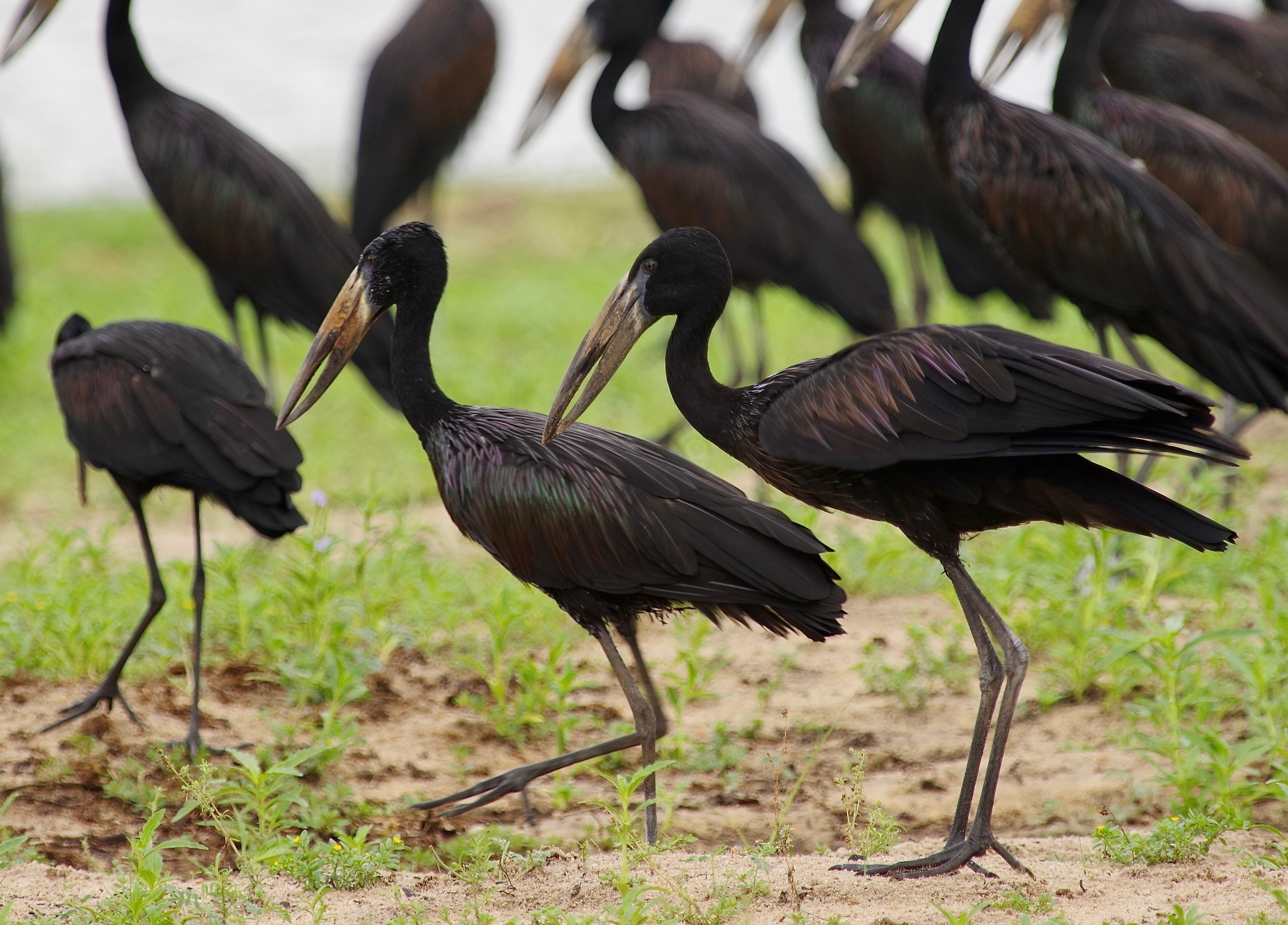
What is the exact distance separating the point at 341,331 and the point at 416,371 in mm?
323

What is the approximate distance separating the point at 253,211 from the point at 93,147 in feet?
44.2

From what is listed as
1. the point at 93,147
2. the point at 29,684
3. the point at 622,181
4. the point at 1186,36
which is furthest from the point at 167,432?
the point at 93,147

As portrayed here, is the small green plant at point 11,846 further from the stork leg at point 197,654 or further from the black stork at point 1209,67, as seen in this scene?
the black stork at point 1209,67

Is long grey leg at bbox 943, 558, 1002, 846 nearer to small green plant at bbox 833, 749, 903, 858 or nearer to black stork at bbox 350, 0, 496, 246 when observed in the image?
small green plant at bbox 833, 749, 903, 858

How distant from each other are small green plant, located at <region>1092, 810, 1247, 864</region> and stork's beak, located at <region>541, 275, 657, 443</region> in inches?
65.6

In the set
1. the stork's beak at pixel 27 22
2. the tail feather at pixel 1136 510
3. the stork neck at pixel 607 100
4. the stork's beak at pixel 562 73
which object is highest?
the stork's beak at pixel 27 22

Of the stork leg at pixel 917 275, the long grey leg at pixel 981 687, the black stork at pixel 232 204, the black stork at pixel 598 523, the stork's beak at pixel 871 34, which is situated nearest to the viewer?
the long grey leg at pixel 981 687

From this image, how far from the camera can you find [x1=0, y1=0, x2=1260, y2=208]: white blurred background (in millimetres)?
17969

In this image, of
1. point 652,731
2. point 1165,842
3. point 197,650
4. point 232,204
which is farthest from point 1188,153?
point 197,650

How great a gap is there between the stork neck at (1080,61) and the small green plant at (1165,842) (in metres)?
3.76

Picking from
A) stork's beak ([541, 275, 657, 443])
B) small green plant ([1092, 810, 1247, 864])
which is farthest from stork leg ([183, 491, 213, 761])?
small green plant ([1092, 810, 1247, 864])

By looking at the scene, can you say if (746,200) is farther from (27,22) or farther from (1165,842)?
(1165,842)

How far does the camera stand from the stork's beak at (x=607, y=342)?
3949 millimetres

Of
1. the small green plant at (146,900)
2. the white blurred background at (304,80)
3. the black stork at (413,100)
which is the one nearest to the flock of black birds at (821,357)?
the small green plant at (146,900)
